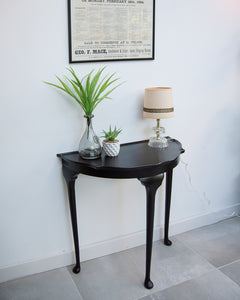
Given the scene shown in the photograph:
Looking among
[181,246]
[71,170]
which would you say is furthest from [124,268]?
[71,170]

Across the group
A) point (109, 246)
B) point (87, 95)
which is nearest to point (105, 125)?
point (87, 95)

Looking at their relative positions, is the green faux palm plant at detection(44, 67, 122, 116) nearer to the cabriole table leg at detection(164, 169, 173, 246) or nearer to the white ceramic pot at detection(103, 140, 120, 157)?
the white ceramic pot at detection(103, 140, 120, 157)

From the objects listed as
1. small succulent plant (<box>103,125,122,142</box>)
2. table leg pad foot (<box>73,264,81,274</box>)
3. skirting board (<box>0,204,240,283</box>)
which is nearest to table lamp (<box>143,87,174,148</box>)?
small succulent plant (<box>103,125,122,142</box>)

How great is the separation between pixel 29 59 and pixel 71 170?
2.23 feet

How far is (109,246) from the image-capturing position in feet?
7.65

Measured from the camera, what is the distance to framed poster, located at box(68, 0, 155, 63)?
1.89 metres

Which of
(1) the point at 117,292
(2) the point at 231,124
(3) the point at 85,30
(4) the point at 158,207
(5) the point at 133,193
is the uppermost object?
(3) the point at 85,30

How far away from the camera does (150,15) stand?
2074 millimetres

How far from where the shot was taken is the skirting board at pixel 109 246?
2.09 metres

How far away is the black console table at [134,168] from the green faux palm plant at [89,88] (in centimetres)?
32

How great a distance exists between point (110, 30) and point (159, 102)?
531 mm

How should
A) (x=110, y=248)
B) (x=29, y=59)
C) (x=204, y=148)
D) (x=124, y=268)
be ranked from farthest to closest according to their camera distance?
1. (x=204, y=148)
2. (x=110, y=248)
3. (x=124, y=268)
4. (x=29, y=59)

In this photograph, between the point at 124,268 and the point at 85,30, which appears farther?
the point at 124,268

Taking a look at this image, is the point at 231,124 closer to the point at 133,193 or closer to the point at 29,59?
the point at 133,193
